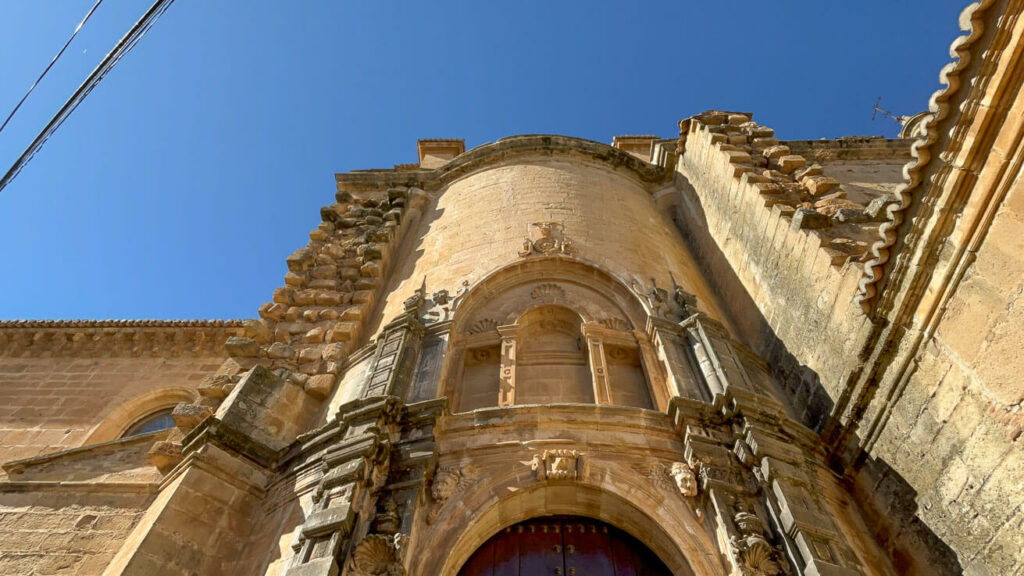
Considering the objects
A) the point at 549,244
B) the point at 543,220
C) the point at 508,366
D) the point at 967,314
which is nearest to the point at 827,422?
the point at 967,314

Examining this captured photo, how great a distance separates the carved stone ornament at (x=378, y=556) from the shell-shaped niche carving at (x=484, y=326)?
367cm

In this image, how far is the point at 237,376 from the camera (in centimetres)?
784

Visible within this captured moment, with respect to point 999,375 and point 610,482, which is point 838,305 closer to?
point 999,375

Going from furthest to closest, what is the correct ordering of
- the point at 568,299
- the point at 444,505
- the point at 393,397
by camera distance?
the point at 568,299, the point at 393,397, the point at 444,505

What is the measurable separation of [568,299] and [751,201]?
11.7 feet

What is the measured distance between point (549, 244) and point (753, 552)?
5.68 m

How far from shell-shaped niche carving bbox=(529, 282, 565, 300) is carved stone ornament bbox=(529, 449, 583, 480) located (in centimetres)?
327

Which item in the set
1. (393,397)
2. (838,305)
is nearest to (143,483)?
(393,397)

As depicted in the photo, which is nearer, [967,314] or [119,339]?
[967,314]

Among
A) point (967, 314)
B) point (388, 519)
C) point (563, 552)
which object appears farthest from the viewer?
point (563, 552)

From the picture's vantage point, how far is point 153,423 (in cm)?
1148

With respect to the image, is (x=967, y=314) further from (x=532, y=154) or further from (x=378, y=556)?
(x=532, y=154)

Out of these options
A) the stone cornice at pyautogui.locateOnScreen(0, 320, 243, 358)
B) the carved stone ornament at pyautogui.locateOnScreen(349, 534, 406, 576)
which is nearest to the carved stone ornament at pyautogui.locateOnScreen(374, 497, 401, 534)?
the carved stone ornament at pyautogui.locateOnScreen(349, 534, 406, 576)

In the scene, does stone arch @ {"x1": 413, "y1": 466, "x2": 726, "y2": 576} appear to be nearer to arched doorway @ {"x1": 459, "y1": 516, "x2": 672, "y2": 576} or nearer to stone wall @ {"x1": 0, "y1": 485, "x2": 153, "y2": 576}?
arched doorway @ {"x1": 459, "y1": 516, "x2": 672, "y2": 576}
